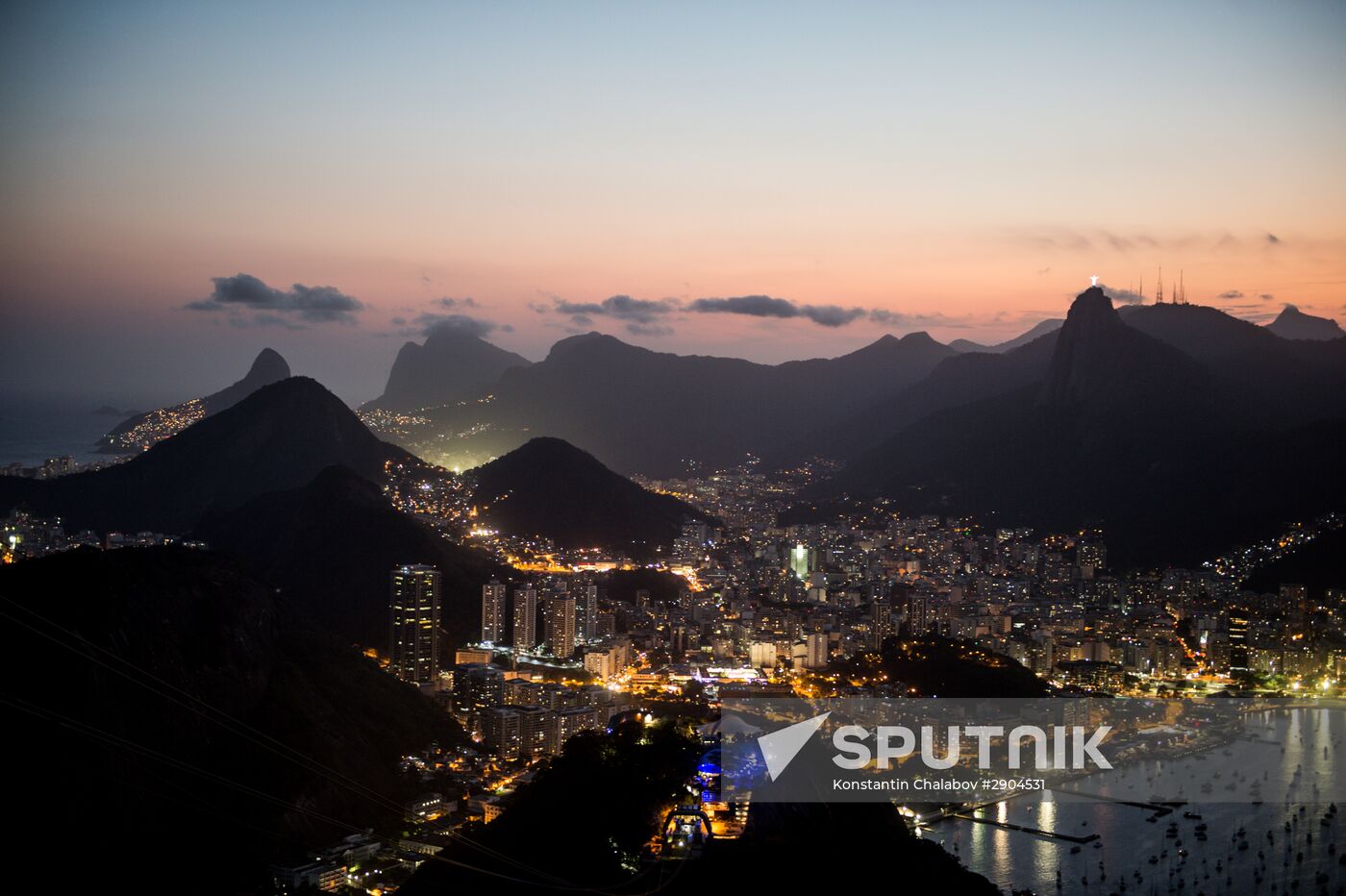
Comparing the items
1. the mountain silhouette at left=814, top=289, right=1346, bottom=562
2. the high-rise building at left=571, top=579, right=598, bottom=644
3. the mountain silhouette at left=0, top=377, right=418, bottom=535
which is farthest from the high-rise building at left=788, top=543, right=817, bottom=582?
the mountain silhouette at left=0, top=377, right=418, bottom=535

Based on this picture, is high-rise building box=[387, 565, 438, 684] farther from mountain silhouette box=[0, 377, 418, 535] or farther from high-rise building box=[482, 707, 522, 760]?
mountain silhouette box=[0, 377, 418, 535]

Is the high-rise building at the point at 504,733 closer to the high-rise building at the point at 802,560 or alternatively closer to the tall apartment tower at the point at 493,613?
the tall apartment tower at the point at 493,613

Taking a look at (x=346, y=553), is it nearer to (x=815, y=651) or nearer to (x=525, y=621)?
(x=525, y=621)

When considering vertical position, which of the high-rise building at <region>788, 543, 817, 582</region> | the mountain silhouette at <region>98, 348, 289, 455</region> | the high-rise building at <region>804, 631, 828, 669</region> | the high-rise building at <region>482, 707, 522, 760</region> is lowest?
the high-rise building at <region>482, 707, 522, 760</region>

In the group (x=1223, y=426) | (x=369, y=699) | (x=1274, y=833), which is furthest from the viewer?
(x=1223, y=426)

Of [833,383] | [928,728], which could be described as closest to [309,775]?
[928,728]

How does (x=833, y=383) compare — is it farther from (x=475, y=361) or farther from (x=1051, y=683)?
(x=1051, y=683)
